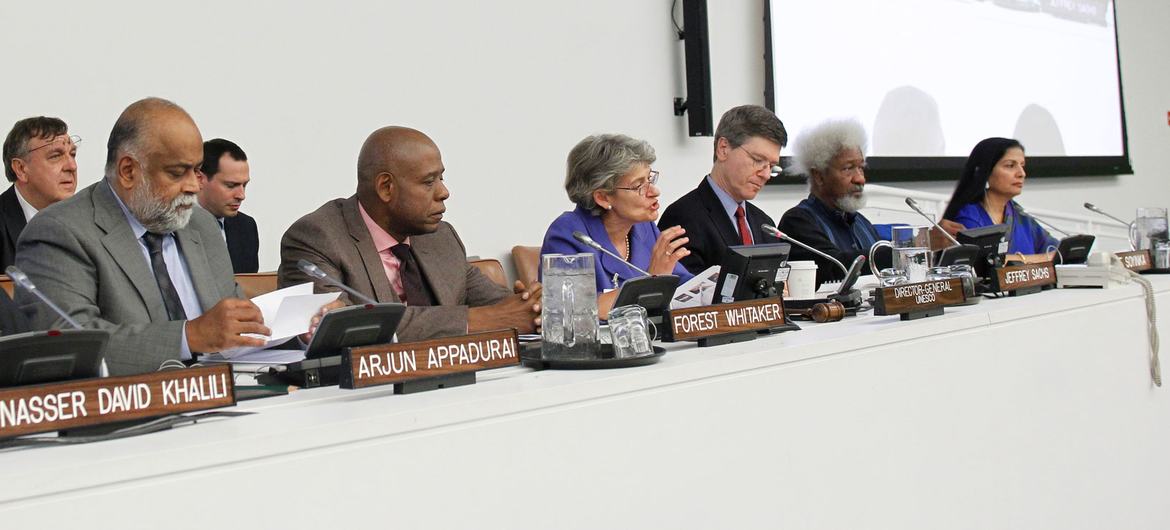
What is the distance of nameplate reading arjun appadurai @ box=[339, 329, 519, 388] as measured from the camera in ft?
4.18

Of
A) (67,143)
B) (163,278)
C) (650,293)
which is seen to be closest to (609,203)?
(650,293)

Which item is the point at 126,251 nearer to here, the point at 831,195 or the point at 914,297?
the point at 914,297

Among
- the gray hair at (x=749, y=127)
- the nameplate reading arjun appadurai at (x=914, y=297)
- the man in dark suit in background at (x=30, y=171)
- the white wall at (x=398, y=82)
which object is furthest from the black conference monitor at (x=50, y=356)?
the gray hair at (x=749, y=127)

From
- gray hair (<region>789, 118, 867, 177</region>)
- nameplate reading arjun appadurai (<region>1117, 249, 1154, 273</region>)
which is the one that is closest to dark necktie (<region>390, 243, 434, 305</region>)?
gray hair (<region>789, 118, 867, 177</region>)

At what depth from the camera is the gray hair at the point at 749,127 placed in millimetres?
3064

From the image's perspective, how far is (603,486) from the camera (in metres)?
1.31

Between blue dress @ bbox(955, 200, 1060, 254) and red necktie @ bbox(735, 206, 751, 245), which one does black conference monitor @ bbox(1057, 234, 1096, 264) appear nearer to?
blue dress @ bbox(955, 200, 1060, 254)

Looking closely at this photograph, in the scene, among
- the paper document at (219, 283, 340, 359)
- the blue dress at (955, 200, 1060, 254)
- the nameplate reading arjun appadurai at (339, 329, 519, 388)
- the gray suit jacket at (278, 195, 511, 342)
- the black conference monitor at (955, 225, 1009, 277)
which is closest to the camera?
the nameplate reading arjun appadurai at (339, 329, 519, 388)

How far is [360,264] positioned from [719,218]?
45.7 inches

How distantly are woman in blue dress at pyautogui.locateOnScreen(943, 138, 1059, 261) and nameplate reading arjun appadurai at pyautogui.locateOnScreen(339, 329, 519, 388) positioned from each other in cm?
250

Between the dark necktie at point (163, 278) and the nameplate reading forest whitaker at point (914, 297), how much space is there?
1286 mm

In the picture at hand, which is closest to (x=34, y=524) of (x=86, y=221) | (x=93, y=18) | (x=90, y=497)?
(x=90, y=497)

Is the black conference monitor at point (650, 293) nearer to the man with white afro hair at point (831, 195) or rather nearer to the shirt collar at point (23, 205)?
the man with white afro hair at point (831, 195)

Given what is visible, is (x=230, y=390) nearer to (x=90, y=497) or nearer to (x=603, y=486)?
(x=90, y=497)
